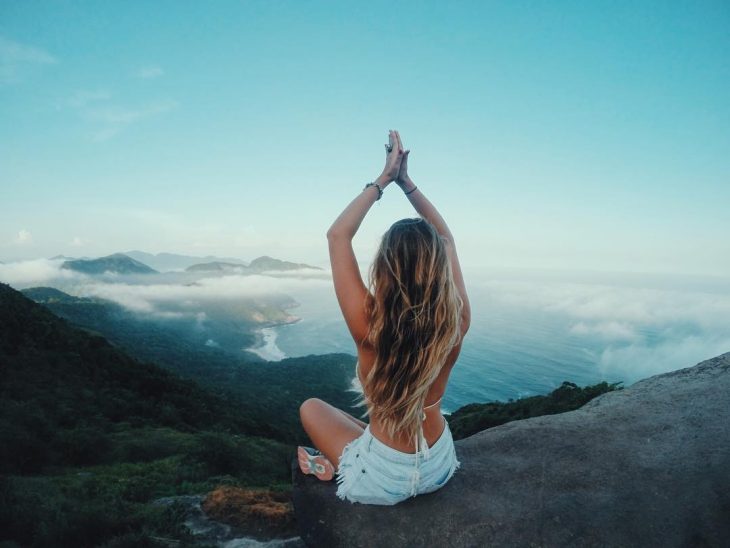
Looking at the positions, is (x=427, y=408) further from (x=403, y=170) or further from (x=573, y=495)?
(x=403, y=170)

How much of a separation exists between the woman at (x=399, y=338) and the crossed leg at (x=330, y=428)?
98 millimetres

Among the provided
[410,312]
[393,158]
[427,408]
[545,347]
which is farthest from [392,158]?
[545,347]

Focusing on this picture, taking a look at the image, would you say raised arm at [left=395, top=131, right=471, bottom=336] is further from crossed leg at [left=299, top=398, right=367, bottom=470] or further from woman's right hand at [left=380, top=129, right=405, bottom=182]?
crossed leg at [left=299, top=398, right=367, bottom=470]

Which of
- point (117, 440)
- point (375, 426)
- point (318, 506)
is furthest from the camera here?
point (117, 440)

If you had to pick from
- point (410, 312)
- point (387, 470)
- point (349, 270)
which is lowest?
point (387, 470)

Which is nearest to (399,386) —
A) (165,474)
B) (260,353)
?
(165,474)

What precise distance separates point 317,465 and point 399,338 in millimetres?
1787

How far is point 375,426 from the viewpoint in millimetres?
2525

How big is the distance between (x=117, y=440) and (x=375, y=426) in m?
15.4

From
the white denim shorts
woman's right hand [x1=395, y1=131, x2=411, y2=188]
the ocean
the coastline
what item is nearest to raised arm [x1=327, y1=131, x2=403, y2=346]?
woman's right hand [x1=395, y1=131, x2=411, y2=188]

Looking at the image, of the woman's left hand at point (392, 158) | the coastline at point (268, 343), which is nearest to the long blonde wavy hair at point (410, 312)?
the woman's left hand at point (392, 158)

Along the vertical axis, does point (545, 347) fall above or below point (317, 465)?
below

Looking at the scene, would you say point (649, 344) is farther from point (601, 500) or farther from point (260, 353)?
point (601, 500)

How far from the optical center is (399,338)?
83.0 inches
